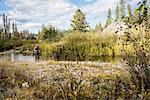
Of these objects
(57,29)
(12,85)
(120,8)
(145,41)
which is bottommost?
(12,85)

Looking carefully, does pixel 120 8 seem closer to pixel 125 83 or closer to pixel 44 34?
pixel 44 34

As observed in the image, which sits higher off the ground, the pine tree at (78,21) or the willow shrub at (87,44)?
the pine tree at (78,21)

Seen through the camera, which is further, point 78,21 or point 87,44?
point 78,21

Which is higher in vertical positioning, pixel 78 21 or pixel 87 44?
pixel 78 21

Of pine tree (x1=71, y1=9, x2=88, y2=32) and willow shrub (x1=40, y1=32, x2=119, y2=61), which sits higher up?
pine tree (x1=71, y1=9, x2=88, y2=32)

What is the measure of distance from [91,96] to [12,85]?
335 centimetres

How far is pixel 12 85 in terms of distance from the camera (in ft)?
30.5

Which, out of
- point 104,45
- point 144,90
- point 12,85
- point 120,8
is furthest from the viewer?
point 120,8

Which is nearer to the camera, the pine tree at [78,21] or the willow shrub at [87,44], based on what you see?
the willow shrub at [87,44]

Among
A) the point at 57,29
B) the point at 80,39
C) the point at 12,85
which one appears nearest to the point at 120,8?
the point at 57,29

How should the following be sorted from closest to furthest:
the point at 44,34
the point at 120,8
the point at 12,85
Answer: the point at 12,85 → the point at 44,34 → the point at 120,8

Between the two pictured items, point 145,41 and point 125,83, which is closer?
point 145,41

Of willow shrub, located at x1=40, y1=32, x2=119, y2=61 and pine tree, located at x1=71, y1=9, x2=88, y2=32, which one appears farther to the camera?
pine tree, located at x1=71, y1=9, x2=88, y2=32

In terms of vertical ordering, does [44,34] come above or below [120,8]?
below
